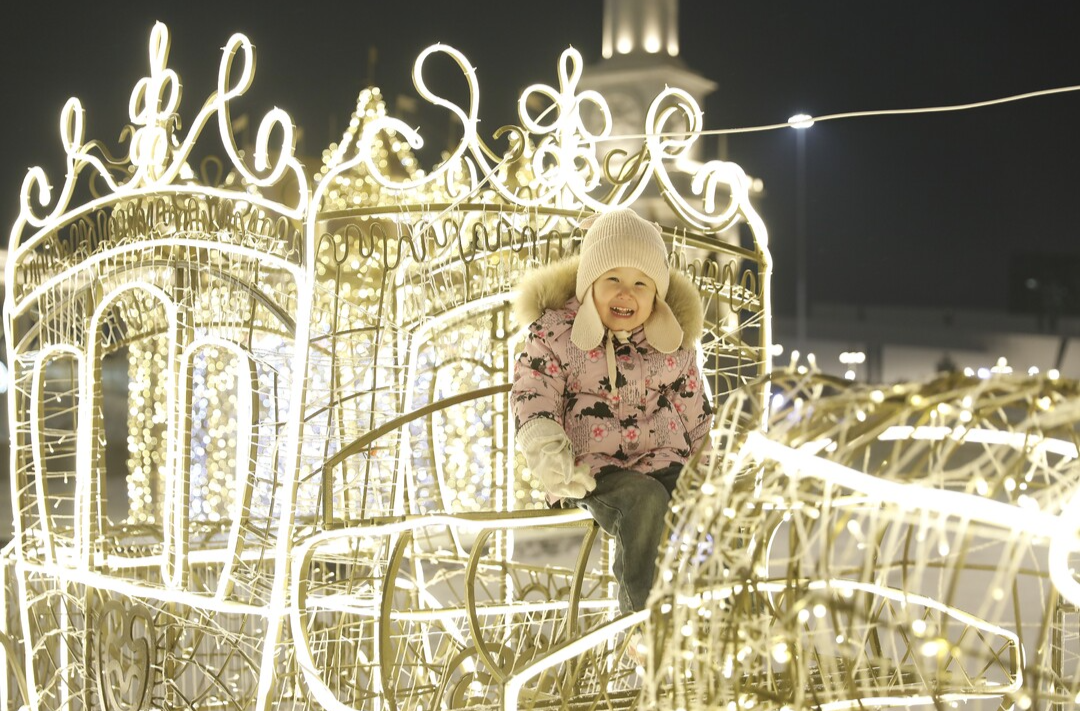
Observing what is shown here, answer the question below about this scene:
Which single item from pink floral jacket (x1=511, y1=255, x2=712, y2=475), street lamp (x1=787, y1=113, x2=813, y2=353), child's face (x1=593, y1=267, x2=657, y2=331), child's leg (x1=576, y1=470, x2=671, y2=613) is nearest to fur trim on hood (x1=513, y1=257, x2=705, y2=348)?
pink floral jacket (x1=511, y1=255, x2=712, y2=475)

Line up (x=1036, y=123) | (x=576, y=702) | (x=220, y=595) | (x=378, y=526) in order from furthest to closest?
(x=1036, y=123) < (x=220, y=595) < (x=378, y=526) < (x=576, y=702)

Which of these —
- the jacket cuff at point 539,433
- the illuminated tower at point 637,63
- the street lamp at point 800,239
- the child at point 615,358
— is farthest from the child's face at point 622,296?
the street lamp at point 800,239

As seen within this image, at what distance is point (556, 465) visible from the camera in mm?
2414

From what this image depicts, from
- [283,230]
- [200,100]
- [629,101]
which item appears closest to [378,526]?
[283,230]

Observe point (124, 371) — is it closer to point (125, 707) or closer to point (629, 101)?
point (629, 101)

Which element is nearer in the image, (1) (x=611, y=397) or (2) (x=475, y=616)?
(2) (x=475, y=616)

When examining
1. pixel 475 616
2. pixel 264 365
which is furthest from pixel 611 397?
pixel 264 365

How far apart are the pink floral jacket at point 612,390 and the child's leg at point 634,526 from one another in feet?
0.50

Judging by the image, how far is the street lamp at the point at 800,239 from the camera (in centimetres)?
1670

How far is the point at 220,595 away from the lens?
118 inches

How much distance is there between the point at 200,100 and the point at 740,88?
8.85m

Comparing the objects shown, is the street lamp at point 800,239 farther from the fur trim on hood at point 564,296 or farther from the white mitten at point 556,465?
the white mitten at point 556,465

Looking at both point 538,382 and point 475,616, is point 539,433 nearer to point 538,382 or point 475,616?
point 538,382

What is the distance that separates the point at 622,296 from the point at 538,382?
250 millimetres
